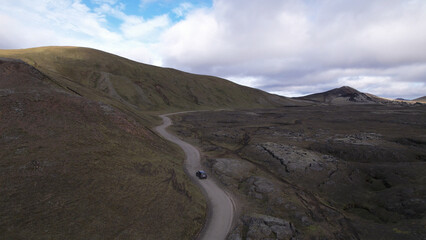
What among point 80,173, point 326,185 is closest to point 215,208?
point 80,173

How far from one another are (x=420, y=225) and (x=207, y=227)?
76.9ft

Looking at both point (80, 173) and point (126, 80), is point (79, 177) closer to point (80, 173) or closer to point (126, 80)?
point (80, 173)

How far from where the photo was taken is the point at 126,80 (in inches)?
5822

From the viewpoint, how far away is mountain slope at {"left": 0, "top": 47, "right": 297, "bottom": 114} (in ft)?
432

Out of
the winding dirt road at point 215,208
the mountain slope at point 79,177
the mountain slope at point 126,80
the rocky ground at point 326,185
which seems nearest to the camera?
the mountain slope at point 79,177

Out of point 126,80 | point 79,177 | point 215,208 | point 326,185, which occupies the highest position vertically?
point 126,80

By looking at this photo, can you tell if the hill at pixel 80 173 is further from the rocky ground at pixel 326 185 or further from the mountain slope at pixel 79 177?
the rocky ground at pixel 326 185

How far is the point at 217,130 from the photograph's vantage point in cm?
7288

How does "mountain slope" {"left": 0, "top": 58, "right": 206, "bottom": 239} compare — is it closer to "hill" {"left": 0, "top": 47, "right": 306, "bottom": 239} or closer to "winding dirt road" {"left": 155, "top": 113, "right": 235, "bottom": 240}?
"hill" {"left": 0, "top": 47, "right": 306, "bottom": 239}

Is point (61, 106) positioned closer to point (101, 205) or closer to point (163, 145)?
point (163, 145)

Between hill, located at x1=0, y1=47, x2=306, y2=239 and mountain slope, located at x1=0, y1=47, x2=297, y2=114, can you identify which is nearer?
hill, located at x1=0, y1=47, x2=306, y2=239

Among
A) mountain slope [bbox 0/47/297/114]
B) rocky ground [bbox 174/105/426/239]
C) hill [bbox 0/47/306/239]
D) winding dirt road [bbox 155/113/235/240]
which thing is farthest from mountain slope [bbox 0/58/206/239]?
mountain slope [bbox 0/47/297/114]

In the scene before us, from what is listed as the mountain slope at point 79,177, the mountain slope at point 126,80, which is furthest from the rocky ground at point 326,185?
the mountain slope at point 126,80

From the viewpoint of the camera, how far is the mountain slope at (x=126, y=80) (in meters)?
132
